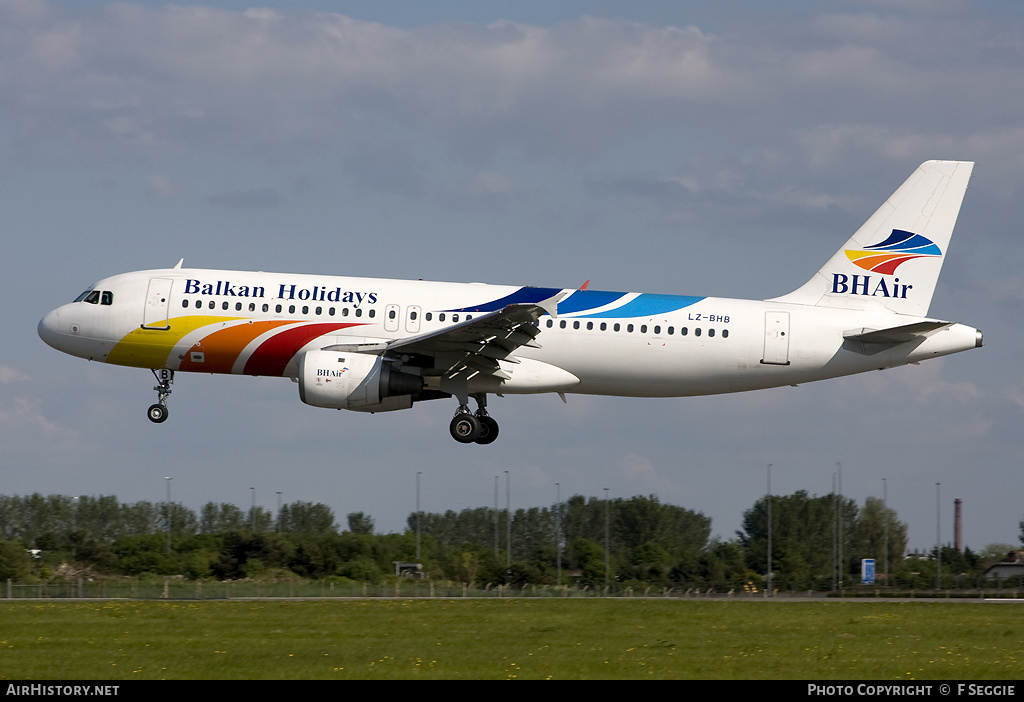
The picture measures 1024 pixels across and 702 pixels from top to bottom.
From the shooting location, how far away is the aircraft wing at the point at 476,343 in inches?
1330

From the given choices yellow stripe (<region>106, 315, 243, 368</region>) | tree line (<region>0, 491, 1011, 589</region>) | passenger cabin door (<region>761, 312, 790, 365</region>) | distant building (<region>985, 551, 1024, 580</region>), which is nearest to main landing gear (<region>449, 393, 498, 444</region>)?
yellow stripe (<region>106, 315, 243, 368</region>)

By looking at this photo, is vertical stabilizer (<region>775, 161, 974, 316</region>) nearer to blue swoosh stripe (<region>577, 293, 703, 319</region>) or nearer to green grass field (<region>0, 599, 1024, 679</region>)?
blue swoosh stripe (<region>577, 293, 703, 319</region>)

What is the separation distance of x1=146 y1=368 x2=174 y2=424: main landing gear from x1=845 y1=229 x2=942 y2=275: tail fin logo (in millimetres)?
21545

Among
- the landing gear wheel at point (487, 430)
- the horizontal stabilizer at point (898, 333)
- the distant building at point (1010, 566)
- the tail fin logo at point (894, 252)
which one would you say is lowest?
the distant building at point (1010, 566)

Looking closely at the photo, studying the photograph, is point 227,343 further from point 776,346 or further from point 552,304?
point 776,346

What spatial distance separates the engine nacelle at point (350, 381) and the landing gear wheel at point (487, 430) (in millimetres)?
2680

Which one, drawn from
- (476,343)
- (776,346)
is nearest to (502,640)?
(476,343)

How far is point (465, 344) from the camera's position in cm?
3512

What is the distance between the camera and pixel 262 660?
24.1 meters

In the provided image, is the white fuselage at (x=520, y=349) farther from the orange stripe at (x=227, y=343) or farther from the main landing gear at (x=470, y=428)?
the main landing gear at (x=470, y=428)

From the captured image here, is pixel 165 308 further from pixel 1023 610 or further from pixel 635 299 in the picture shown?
pixel 1023 610

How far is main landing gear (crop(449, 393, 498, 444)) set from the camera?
121 feet

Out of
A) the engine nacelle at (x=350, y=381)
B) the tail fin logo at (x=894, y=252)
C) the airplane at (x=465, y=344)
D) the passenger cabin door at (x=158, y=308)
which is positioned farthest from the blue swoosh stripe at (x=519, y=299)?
the tail fin logo at (x=894, y=252)

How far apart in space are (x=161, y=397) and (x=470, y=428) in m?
9.51
